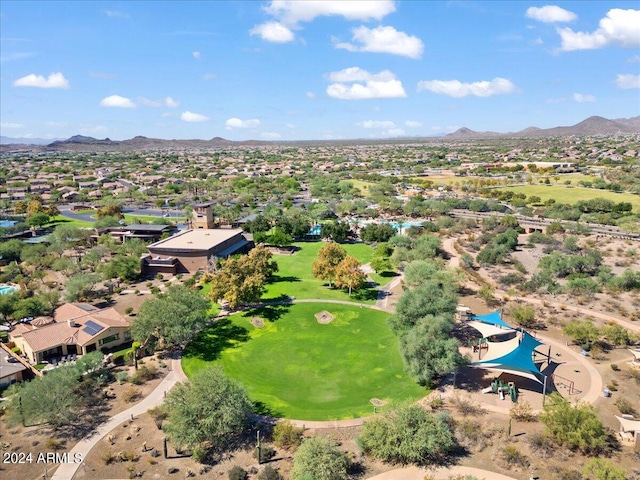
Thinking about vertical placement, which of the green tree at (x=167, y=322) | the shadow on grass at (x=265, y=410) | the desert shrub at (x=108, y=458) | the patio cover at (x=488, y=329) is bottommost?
the desert shrub at (x=108, y=458)

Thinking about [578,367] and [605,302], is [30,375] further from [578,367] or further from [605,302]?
[605,302]

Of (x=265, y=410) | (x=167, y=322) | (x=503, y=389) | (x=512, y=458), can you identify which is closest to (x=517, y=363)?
(x=503, y=389)

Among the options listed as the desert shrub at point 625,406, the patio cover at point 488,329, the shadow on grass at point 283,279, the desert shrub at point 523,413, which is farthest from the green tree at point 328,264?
the desert shrub at point 625,406

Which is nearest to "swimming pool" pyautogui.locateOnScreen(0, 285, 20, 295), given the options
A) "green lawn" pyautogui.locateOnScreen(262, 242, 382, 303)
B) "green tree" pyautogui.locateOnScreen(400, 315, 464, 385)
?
"green lawn" pyautogui.locateOnScreen(262, 242, 382, 303)

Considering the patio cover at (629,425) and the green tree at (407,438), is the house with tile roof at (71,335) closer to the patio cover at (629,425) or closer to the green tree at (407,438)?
the green tree at (407,438)

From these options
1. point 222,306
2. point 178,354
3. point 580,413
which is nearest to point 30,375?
point 178,354
